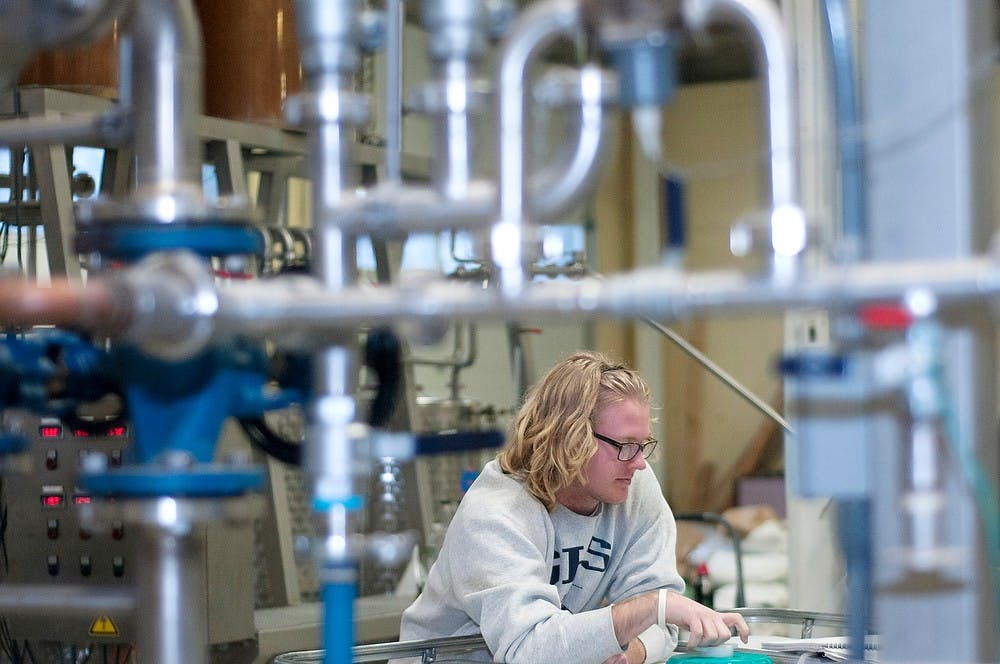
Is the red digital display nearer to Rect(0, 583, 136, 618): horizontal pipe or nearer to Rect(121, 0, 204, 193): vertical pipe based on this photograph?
Rect(0, 583, 136, 618): horizontal pipe

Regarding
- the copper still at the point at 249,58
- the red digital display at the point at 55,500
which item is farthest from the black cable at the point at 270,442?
the copper still at the point at 249,58

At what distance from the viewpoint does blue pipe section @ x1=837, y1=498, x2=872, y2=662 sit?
96cm

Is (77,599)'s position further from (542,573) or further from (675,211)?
(542,573)

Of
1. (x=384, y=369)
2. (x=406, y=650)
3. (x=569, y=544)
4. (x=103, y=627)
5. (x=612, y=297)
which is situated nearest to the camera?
(x=612, y=297)

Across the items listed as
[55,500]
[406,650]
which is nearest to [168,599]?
[406,650]

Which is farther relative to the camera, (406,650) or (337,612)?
(406,650)

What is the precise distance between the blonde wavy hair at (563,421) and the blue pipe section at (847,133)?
1335mm

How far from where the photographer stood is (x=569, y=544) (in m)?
2.28

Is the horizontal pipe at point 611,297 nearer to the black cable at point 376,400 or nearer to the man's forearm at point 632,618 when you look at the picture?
the black cable at point 376,400

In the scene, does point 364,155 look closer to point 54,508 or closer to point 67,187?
point 67,187

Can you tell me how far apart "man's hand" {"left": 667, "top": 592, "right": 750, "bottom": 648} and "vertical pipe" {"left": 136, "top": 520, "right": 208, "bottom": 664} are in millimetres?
1043

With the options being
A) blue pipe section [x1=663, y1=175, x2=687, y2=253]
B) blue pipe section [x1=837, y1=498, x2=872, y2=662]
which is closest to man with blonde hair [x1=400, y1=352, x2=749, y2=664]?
blue pipe section [x1=837, y1=498, x2=872, y2=662]

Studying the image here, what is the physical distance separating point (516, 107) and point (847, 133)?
0.71ft

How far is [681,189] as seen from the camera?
1.06m
